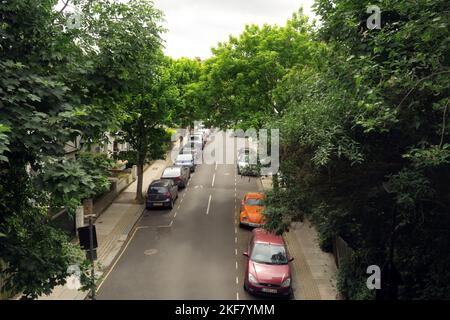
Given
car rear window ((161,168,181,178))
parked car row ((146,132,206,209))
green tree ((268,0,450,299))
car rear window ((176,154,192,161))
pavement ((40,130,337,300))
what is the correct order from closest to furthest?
green tree ((268,0,450,299)), pavement ((40,130,337,300)), parked car row ((146,132,206,209)), car rear window ((161,168,181,178)), car rear window ((176,154,192,161))

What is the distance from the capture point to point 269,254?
49.5 feet

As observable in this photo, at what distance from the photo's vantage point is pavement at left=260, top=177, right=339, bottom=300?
14.3 m

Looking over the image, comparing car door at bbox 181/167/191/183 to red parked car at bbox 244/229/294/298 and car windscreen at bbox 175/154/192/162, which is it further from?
red parked car at bbox 244/229/294/298

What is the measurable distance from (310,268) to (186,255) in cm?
549

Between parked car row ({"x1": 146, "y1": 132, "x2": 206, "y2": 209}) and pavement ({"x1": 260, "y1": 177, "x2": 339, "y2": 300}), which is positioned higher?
parked car row ({"x1": 146, "y1": 132, "x2": 206, "y2": 209})

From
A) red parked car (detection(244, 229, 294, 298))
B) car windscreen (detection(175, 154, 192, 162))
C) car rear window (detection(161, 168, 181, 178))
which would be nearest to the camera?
red parked car (detection(244, 229, 294, 298))

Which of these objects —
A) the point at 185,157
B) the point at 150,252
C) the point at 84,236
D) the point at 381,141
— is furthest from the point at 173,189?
the point at 381,141

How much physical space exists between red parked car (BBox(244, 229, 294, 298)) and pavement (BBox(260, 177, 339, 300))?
89 cm

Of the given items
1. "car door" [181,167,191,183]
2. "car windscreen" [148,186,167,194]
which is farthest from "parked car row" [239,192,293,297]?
"car door" [181,167,191,183]

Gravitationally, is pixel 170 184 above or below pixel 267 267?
above

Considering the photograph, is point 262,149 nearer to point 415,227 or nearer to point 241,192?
point 415,227

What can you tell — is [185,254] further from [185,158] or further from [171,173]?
[185,158]

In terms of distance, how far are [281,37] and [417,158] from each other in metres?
17.0

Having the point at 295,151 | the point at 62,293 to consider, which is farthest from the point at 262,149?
the point at 62,293
